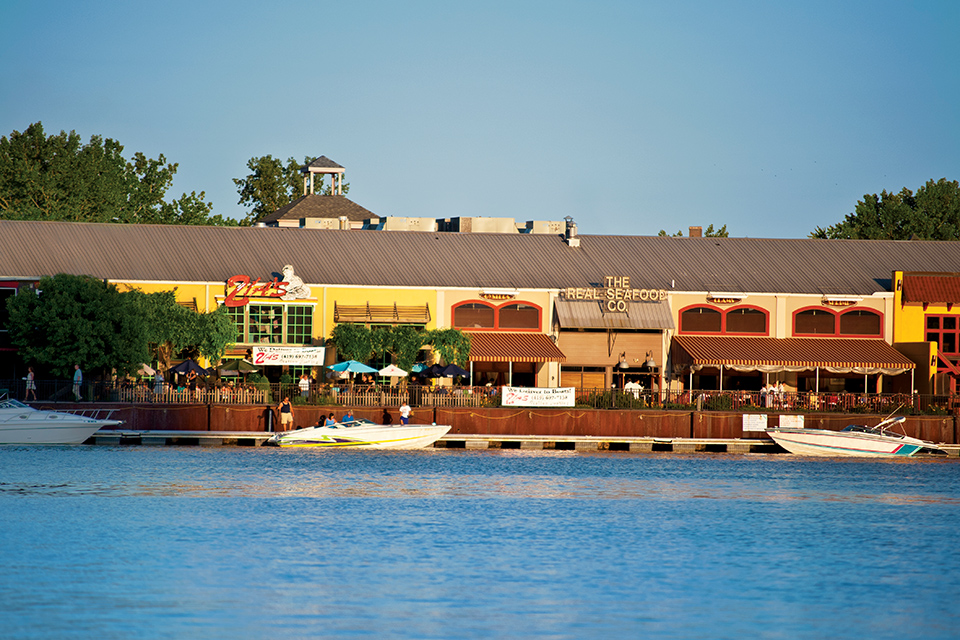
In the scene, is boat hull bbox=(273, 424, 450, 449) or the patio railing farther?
the patio railing

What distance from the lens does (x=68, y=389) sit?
177ft

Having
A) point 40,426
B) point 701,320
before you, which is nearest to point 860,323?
point 701,320

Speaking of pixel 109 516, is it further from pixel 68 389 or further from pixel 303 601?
pixel 68 389

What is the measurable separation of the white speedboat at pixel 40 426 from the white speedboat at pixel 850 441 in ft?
96.0

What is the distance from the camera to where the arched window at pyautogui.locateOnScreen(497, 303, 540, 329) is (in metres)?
64.1

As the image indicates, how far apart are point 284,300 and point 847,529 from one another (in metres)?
33.2

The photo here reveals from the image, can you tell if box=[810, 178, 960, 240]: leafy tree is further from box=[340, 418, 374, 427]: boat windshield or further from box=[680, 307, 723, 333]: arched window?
box=[340, 418, 374, 427]: boat windshield

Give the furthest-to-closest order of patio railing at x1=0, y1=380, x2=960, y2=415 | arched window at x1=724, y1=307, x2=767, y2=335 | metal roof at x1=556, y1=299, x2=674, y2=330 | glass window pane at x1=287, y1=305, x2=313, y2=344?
arched window at x1=724, y1=307, x2=767, y2=335 → metal roof at x1=556, y1=299, x2=674, y2=330 → glass window pane at x1=287, y1=305, x2=313, y2=344 → patio railing at x1=0, y1=380, x2=960, y2=415

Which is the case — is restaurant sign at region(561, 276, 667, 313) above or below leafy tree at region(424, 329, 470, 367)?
above

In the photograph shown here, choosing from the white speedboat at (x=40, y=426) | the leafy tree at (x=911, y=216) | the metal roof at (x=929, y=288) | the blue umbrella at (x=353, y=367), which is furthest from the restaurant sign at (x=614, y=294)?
the leafy tree at (x=911, y=216)

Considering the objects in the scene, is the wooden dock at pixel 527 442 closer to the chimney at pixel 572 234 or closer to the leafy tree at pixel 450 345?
the leafy tree at pixel 450 345

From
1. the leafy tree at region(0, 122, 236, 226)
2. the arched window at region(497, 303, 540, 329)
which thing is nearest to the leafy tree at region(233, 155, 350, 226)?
the leafy tree at region(0, 122, 236, 226)

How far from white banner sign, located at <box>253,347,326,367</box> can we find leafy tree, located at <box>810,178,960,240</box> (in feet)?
173

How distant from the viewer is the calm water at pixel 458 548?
2425 cm
